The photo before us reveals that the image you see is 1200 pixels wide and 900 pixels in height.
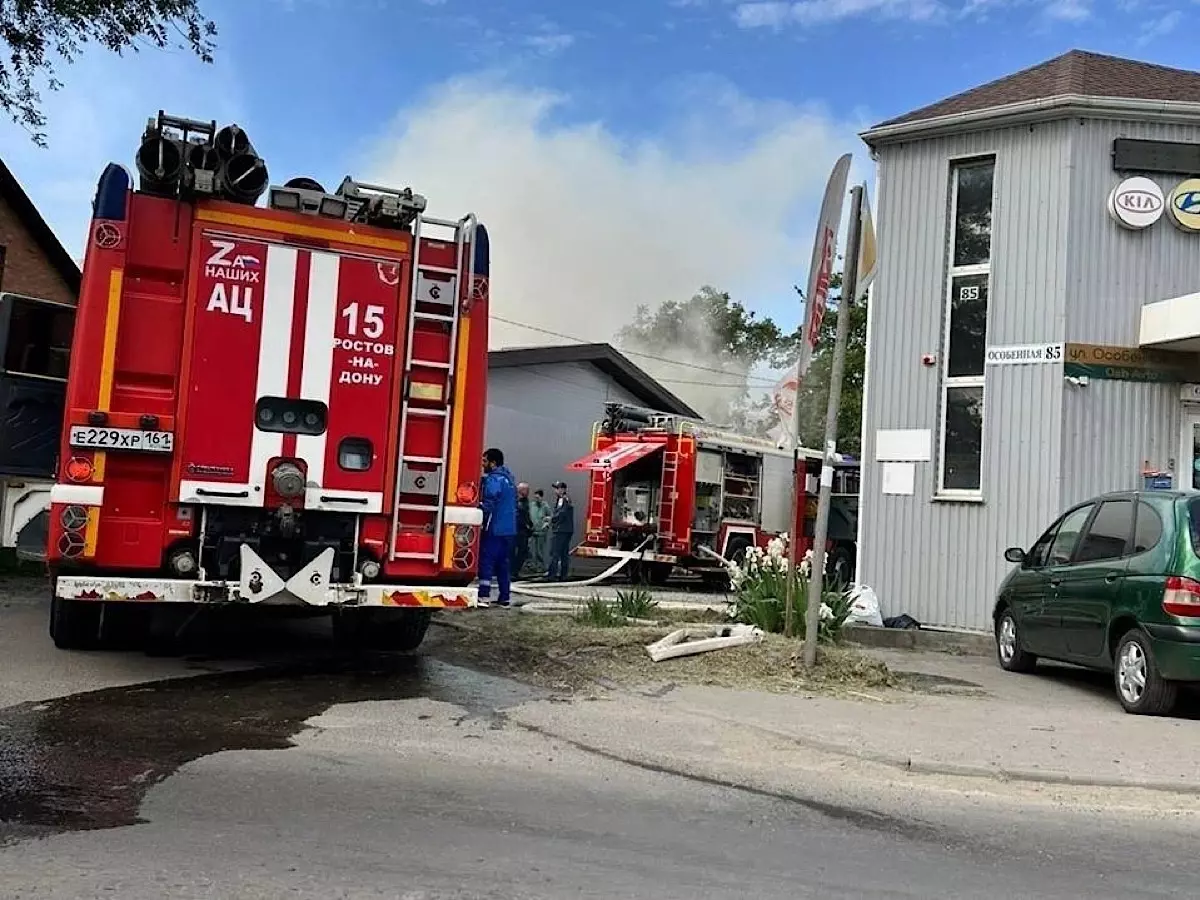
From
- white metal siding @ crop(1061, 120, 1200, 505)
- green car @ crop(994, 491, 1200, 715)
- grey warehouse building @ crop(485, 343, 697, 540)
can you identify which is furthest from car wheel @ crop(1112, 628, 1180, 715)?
grey warehouse building @ crop(485, 343, 697, 540)

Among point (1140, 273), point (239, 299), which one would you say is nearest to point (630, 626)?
point (239, 299)

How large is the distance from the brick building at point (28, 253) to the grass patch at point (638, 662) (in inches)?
545

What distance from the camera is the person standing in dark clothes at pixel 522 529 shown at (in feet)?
61.9

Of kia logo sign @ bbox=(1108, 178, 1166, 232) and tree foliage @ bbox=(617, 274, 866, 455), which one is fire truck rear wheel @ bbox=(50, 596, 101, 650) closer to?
kia logo sign @ bbox=(1108, 178, 1166, 232)

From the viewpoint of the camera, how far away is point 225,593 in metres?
7.34

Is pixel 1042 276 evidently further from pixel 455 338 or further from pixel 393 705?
pixel 393 705

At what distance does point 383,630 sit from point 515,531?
353 cm

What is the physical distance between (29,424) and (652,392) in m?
17.4

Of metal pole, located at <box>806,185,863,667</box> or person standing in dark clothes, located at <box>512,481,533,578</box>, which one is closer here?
metal pole, located at <box>806,185,863,667</box>

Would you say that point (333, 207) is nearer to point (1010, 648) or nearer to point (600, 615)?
point (600, 615)

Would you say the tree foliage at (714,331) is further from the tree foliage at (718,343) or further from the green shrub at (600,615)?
the green shrub at (600,615)

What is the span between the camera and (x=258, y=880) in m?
3.96

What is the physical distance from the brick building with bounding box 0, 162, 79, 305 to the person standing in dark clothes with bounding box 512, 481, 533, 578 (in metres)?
8.70

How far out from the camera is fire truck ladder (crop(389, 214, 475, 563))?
25.8 ft
